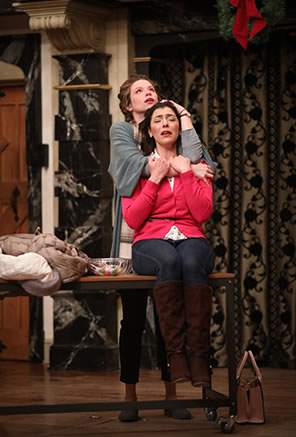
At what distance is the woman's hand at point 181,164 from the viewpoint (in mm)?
4047

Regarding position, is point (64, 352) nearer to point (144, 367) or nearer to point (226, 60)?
point (144, 367)

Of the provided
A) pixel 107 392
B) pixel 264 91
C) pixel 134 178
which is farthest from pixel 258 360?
pixel 134 178

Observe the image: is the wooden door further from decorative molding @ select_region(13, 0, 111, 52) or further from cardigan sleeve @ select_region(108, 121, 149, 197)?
cardigan sleeve @ select_region(108, 121, 149, 197)

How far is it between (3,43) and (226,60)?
5.02 ft

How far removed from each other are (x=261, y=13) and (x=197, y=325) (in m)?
2.23

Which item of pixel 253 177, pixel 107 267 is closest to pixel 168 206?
pixel 107 267

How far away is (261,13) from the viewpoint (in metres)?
5.35

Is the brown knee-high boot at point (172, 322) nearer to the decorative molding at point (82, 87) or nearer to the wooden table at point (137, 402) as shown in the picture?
the wooden table at point (137, 402)

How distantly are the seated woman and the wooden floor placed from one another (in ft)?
1.53

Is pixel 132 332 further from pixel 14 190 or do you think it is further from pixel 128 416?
pixel 14 190

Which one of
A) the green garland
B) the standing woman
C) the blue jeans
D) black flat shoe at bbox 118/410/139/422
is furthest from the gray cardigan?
the green garland

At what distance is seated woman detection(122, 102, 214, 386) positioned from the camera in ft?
12.7

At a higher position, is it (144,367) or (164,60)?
(164,60)

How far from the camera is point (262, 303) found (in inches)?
240
